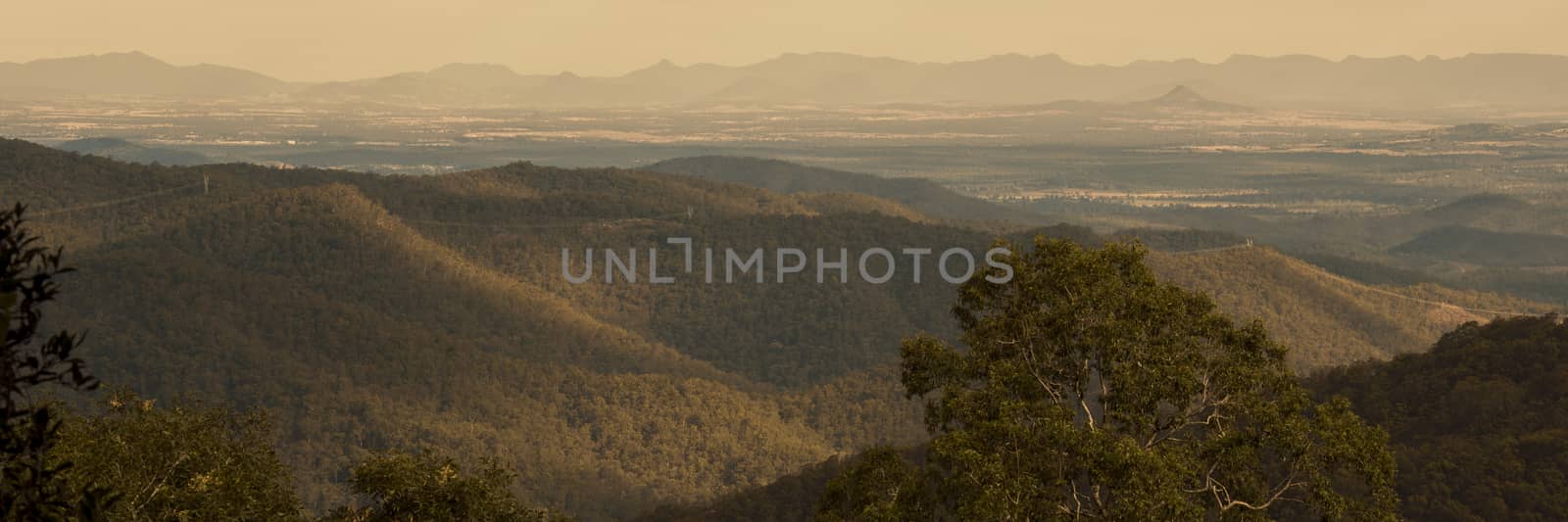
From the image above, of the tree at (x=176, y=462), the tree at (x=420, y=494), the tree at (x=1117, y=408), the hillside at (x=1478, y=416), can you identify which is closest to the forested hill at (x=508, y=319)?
the hillside at (x=1478, y=416)

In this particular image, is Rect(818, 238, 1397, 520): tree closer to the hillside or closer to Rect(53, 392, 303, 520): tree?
Rect(53, 392, 303, 520): tree

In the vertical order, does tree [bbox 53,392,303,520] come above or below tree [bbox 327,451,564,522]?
above

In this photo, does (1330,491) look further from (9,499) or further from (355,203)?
(355,203)

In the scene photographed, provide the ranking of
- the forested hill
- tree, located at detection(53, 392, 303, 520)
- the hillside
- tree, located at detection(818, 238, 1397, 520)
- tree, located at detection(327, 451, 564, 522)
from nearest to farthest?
tree, located at detection(818, 238, 1397, 520), tree, located at detection(53, 392, 303, 520), tree, located at detection(327, 451, 564, 522), the hillside, the forested hill

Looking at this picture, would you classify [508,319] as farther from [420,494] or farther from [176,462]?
[176,462]

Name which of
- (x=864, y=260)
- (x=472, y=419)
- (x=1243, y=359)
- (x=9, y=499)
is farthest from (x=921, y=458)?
(x=864, y=260)

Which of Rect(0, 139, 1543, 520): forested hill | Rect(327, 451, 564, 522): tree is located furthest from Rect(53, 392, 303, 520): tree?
Rect(0, 139, 1543, 520): forested hill
